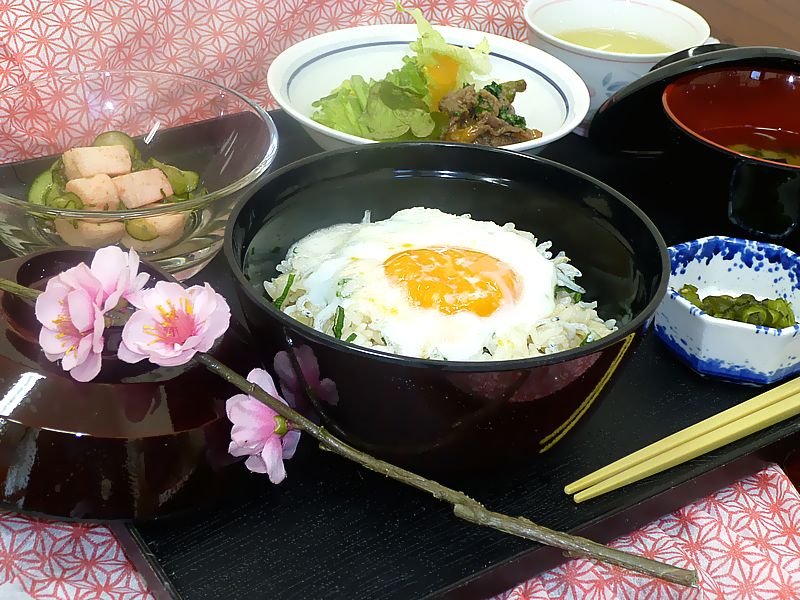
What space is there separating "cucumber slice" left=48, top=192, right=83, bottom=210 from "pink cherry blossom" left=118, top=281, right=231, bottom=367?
0.54 metres

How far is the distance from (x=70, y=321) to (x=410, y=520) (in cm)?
51

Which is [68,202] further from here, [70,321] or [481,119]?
[481,119]

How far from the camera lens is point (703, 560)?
4.13 feet

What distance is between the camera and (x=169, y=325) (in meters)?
1.03

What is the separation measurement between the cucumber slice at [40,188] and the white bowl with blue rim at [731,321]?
109cm

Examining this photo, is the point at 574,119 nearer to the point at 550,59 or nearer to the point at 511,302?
the point at 550,59

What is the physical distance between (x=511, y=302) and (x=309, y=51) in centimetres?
104

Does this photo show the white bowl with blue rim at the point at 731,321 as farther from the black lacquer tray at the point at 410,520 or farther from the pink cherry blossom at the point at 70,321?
the pink cherry blossom at the point at 70,321

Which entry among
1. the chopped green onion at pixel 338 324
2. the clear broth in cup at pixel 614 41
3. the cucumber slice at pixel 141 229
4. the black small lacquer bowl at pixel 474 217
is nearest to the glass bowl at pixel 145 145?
the cucumber slice at pixel 141 229

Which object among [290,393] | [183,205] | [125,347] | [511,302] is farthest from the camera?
[183,205]

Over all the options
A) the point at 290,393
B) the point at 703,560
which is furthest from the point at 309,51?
the point at 703,560

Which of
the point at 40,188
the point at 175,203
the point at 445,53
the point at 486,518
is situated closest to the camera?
the point at 486,518

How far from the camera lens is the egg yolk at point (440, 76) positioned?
6.44 feet

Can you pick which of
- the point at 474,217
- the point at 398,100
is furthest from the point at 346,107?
the point at 474,217
